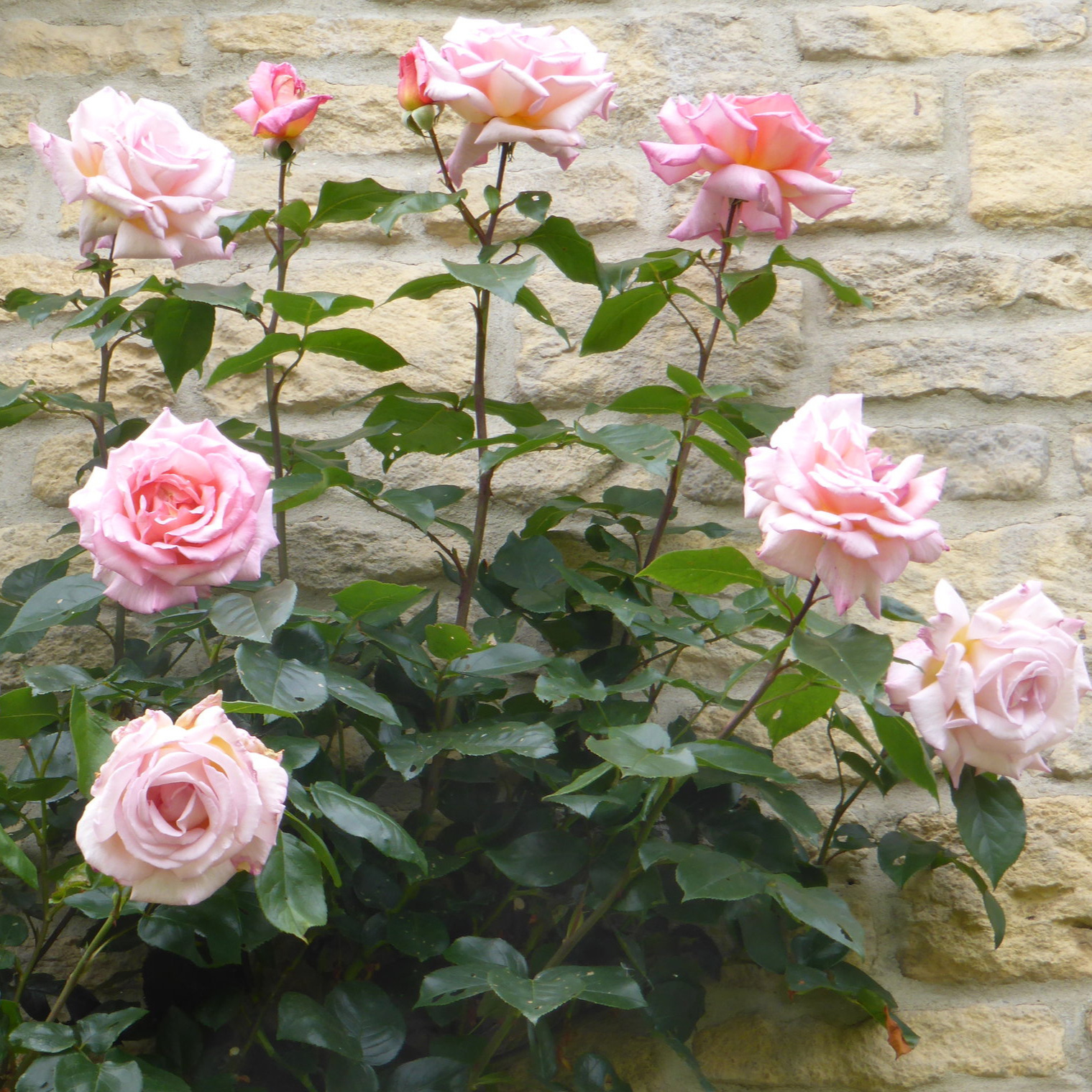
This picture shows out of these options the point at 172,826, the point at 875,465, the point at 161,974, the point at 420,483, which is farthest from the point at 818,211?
the point at 161,974

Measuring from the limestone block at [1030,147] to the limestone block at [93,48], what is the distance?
115 centimetres

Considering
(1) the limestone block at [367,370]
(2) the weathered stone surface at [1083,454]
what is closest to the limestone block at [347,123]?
(1) the limestone block at [367,370]

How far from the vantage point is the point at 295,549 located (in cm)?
135

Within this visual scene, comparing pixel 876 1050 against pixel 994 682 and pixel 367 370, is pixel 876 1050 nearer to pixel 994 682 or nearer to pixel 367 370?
pixel 994 682

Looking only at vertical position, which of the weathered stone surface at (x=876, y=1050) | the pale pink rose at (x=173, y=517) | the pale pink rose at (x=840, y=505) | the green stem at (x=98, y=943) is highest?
the pale pink rose at (x=840, y=505)

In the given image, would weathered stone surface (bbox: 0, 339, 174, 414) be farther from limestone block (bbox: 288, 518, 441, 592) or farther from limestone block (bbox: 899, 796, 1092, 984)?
limestone block (bbox: 899, 796, 1092, 984)

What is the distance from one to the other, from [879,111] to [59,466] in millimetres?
1225

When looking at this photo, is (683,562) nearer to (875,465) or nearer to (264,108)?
(875,465)

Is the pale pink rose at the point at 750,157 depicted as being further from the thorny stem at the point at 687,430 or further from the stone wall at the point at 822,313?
the stone wall at the point at 822,313

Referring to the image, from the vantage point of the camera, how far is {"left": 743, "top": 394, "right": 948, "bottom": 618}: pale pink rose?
2.42 ft

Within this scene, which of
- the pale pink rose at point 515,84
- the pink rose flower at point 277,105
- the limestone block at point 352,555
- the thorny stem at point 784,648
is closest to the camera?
the thorny stem at point 784,648

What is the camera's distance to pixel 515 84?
1017mm

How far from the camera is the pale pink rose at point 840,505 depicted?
74cm

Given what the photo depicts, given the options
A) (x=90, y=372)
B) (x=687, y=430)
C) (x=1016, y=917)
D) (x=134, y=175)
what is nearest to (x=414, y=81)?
(x=134, y=175)
